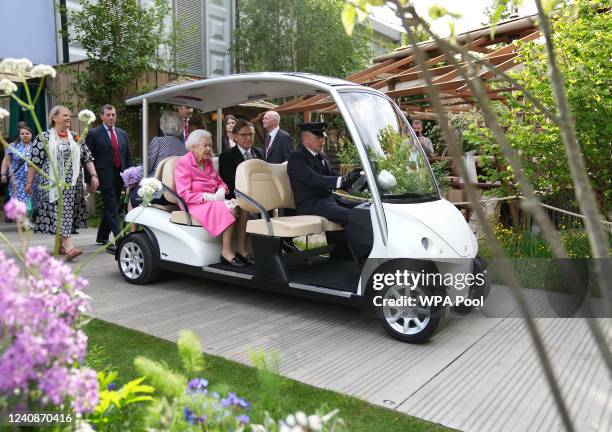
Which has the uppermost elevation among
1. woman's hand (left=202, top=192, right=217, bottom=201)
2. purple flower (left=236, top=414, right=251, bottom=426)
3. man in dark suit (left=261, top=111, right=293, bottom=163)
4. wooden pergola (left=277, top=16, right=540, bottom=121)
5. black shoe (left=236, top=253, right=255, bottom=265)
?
wooden pergola (left=277, top=16, right=540, bottom=121)

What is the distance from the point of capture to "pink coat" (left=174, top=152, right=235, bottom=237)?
18.2ft

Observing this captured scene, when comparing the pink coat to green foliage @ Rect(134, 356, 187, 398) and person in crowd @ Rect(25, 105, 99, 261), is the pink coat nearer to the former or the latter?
person in crowd @ Rect(25, 105, 99, 261)

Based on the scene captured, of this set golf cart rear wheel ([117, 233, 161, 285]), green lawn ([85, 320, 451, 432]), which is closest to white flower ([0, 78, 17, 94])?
green lawn ([85, 320, 451, 432])

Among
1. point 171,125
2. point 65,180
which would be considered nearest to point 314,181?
point 171,125

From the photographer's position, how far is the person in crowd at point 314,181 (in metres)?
5.21

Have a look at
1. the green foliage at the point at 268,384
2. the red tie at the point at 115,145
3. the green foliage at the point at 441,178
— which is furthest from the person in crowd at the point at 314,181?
the red tie at the point at 115,145

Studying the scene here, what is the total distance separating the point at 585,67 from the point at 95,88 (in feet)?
30.0

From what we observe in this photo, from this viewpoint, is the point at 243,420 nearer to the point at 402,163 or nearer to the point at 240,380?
the point at 240,380

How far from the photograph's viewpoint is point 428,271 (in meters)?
4.18

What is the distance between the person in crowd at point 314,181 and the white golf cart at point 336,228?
0.12 meters

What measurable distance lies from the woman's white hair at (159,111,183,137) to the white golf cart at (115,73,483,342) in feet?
1.22

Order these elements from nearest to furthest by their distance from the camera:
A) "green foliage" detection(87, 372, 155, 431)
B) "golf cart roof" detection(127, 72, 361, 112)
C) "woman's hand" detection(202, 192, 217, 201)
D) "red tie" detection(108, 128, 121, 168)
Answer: "green foliage" detection(87, 372, 155, 431)
"golf cart roof" detection(127, 72, 361, 112)
"woman's hand" detection(202, 192, 217, 201)
"red tie" detection(108, 128, 121, 168)

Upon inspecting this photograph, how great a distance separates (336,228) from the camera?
5.31 meters

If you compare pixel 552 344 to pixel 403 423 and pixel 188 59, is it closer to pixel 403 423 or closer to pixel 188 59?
pixel 403 423
